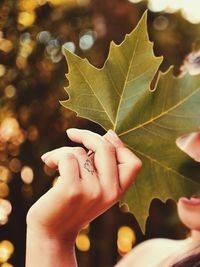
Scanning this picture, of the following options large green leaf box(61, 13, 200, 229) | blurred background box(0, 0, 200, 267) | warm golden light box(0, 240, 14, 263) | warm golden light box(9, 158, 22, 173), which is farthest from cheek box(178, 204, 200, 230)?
warm golden light box(0, 240, 14, 263)

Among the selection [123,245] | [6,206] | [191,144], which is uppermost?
[191,144]

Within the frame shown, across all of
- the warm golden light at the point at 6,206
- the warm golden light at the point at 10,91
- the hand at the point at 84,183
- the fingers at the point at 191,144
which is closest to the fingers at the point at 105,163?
the hand at the point at 84,183

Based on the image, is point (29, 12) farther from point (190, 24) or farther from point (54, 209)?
→ point (54, 209)

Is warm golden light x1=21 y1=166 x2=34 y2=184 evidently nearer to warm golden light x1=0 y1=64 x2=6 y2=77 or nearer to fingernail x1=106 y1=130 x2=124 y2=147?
warm golden light x1=0 y1=64 x2=6 y2=77

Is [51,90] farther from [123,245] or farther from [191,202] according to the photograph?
[191,202]

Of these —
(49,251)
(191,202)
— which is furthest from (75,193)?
(191,202)

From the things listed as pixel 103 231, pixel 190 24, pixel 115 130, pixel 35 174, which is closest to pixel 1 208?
pixel 35 174
